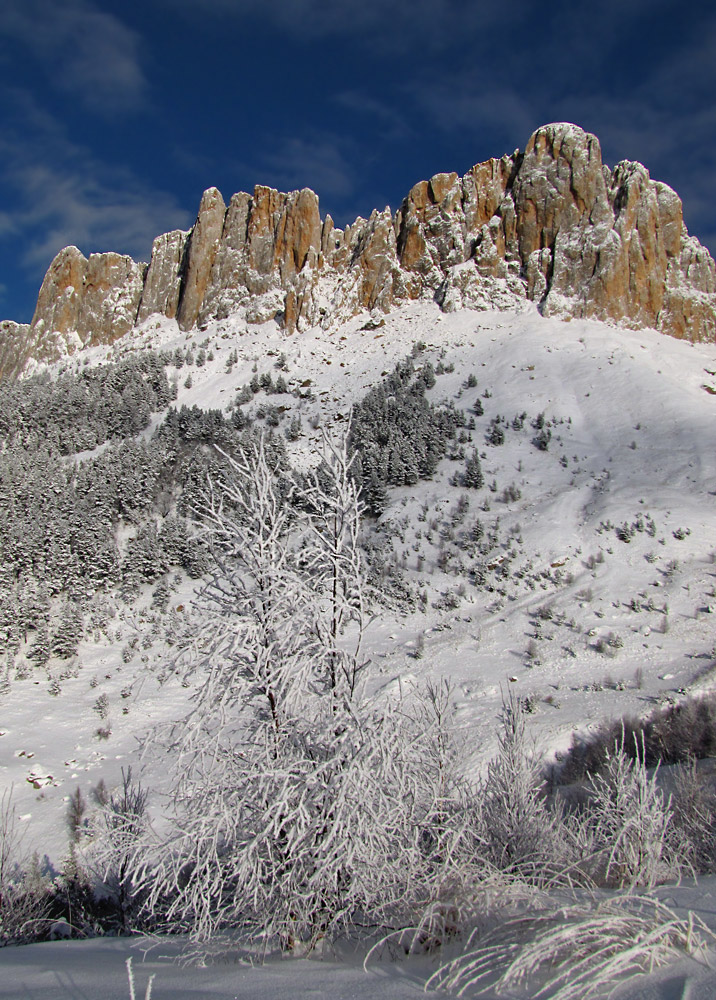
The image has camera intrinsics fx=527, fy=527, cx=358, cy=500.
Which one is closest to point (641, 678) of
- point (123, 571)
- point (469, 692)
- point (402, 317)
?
point (469, 692)

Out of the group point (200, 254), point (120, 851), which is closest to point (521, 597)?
point (120, 851)

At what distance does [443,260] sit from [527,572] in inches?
1594

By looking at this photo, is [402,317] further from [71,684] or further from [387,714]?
[387,714]

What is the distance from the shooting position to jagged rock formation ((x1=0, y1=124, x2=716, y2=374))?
1852 inches

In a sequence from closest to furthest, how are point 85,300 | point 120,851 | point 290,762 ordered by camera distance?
point 290,762, point 120,851, point 85,300

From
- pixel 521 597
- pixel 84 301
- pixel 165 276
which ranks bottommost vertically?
pixel 521 597

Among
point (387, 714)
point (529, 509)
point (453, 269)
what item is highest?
point (453, 269)

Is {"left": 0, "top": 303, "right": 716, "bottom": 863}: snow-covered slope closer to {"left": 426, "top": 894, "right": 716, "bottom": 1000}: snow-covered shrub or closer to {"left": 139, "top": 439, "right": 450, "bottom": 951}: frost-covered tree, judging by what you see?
{"left": 139, "top": 439, "right": 450, "bottom": 951}: frost-covered tree

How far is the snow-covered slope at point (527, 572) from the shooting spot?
47.2ft

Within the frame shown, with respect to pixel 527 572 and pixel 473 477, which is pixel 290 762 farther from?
pixel 473 477

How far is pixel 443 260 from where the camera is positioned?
171ft

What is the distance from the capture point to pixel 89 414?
1522 inches

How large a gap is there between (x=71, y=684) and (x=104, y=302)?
183ft

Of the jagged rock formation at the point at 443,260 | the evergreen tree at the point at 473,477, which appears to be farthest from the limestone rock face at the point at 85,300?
the evergreen tree at the point at 473,477
